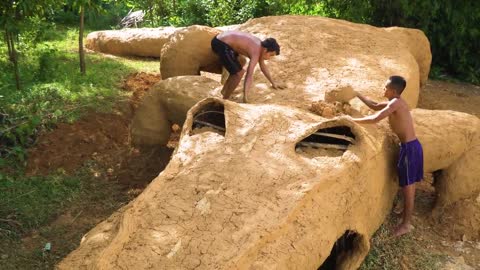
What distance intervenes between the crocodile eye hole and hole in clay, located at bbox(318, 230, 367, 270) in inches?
25.3

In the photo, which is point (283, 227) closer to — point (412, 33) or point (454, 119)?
point (454, 119)

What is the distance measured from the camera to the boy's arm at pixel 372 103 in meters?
5.19

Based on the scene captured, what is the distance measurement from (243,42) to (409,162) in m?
2.26

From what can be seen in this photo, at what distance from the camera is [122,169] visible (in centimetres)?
661

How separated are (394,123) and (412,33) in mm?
3645

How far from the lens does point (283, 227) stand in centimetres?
333

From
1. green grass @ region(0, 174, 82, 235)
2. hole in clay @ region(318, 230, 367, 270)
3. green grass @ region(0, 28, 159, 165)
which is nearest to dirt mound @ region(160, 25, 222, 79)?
green grass @ region(0, 28, 159, 165)

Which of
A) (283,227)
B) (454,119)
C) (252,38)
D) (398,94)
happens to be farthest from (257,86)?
(283,227)

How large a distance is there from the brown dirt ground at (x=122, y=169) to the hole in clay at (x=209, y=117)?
69.6 inches

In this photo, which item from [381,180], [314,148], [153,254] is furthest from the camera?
[381,180]

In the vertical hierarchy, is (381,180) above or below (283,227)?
below

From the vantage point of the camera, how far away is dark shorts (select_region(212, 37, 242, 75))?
19.9 feet

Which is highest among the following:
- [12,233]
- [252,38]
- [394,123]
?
[252,38]

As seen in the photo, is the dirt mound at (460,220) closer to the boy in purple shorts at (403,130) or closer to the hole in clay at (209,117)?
the boy in purple shorts at (403,130)
